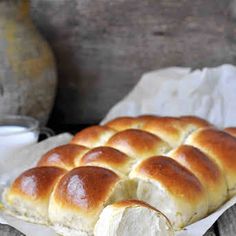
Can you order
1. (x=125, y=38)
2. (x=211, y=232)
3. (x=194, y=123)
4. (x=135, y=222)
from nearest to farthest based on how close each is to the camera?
1. (x=135, y=222)
2. (x=211, y=232)
3. (x=194, y=123)
4. (x=125, y=38)

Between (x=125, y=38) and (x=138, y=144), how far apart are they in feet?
1.85

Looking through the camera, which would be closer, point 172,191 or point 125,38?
point 172,191

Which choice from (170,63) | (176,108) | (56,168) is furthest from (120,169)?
(170,63)

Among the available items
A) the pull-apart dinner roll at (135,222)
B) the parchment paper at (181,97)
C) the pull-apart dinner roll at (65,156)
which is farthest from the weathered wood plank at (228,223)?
the parchment paper at (181,97)

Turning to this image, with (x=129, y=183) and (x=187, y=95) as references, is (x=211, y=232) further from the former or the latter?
(x=187, y=95)

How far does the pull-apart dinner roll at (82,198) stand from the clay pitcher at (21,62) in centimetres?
53

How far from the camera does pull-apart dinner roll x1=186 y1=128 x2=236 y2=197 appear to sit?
1.02 metres

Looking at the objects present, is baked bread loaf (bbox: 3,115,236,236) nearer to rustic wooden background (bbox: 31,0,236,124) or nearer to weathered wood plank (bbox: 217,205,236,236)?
weathered wood plank (bbox: 217,205,236,236)

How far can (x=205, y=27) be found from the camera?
1.51 m

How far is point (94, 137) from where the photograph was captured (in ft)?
3.73

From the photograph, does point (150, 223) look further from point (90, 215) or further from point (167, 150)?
point (167, 150)

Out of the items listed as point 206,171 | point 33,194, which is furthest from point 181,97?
point 33,194

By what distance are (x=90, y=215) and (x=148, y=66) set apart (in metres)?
0.75

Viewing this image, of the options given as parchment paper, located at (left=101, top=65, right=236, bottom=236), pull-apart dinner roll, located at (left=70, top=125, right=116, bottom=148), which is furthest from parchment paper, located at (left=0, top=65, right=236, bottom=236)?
pull-apart dinner roll, located at (left=70, top=125, right=116, bottom=148)
